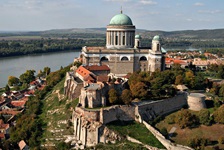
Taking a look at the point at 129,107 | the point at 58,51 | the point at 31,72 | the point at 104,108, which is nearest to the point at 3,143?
the point at 104,108

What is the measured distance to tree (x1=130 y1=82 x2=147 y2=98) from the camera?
19.1 metres

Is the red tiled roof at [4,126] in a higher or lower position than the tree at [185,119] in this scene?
lower

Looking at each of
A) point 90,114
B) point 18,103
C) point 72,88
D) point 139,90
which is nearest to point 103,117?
point 90,114

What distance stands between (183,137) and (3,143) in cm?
1077

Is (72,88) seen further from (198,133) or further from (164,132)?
(198,133)

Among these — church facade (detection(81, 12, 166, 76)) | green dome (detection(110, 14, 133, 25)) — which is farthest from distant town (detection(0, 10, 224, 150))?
green dome (detection(110, 14, 133, 25))

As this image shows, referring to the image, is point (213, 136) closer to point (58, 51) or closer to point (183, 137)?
point (183, 137)

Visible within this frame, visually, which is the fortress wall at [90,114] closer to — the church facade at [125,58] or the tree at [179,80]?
the tree at [179,80]

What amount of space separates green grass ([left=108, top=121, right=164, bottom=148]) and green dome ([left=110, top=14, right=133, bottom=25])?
12.7m

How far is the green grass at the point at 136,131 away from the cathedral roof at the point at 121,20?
41.7 ft

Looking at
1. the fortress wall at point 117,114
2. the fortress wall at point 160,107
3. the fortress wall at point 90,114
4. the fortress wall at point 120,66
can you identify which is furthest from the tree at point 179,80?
the fortress wall at point 90,114

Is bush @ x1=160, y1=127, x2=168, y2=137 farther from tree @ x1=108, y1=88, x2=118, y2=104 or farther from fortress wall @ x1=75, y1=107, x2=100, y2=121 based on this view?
fortress wall @ x1=75, y1=107, x2=100, y2=121

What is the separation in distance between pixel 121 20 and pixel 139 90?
35.3 ft

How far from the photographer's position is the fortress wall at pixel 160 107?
1845cm
